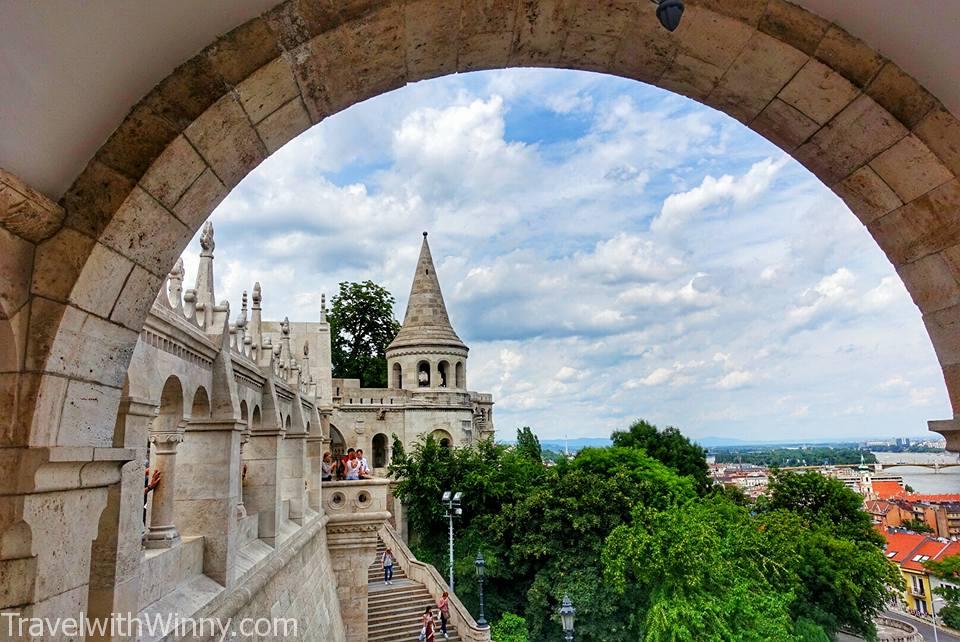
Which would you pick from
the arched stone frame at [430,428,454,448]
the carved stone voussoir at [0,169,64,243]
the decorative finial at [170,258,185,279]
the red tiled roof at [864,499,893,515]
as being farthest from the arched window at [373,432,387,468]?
the red tiled roof at [864,499,893,515]

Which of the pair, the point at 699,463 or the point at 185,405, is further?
the point at 699,463

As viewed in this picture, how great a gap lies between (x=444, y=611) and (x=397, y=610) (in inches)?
66.1

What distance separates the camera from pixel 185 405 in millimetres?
5613

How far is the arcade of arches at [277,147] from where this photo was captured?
7.44ft

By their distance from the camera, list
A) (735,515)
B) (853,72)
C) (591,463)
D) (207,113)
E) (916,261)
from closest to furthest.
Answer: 1. (207,113)
2. (853,72)
3. (916,261)
4. (735,515)
5. (591,463)

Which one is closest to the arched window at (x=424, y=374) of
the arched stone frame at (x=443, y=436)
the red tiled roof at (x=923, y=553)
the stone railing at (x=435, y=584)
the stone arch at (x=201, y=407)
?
the arched stone frame at (x=443, y=436)

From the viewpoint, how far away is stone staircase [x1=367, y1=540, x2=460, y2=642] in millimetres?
16844

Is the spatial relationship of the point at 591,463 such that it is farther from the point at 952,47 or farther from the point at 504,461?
the point at 952,47

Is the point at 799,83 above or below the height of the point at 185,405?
above

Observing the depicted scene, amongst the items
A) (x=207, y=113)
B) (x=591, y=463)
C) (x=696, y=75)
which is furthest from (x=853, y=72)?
(x=591, y=463)

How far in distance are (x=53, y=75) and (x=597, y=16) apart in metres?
2.16

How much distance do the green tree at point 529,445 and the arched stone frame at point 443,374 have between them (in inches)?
223

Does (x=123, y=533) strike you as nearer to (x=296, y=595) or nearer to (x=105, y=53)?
(x=105, y=53)

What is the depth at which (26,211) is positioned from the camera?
7.34ft
